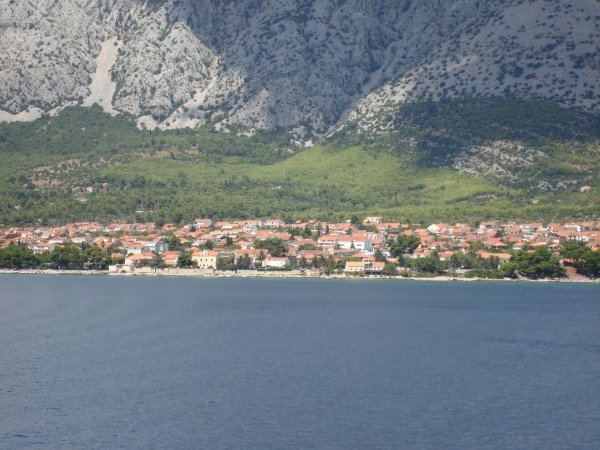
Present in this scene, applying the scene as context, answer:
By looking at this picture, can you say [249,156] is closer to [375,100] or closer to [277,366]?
[375,100]

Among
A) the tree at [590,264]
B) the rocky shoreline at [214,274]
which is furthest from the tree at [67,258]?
the tree at [590,264]

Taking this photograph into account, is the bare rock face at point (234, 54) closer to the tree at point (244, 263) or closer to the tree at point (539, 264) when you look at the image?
the tree at point (244, 263)

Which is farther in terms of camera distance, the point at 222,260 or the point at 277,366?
the point at 222,260

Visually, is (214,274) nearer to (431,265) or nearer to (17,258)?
(17,258)

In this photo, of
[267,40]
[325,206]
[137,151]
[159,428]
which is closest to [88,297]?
[159,428]

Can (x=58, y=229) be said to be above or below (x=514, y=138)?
below

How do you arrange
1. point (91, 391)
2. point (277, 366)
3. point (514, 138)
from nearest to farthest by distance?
point (91, 391), point (277, 366), point (514, 138)

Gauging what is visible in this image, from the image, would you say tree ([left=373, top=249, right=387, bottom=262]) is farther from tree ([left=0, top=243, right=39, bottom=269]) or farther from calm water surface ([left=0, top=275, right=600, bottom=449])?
tree ([left=0, top=243, right=39, bottom=269])
